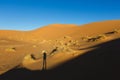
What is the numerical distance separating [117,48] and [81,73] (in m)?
3.01

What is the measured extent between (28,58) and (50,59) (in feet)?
13.2

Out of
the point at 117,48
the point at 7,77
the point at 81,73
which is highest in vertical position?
the point at 117,48

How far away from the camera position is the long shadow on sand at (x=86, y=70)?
11.4m

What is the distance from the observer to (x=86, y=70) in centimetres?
1268

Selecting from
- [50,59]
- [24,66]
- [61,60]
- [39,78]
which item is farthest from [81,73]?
[24,66]

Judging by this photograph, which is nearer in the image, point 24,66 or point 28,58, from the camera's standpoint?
point 24,66

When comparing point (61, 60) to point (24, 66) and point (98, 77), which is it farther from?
point (98, 77)

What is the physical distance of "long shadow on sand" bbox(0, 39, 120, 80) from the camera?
11.4 meters

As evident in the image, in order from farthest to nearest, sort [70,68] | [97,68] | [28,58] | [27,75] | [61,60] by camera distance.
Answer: [28,58] < [61,60] < [27,75] < [70,68] < [97,68]

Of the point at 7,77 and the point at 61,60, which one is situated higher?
the point at 61,60

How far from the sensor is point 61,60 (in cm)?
1645

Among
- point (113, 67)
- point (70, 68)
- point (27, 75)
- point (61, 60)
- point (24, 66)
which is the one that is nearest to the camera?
point (113, 67)

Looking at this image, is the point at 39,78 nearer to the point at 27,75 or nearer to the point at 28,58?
the point at 27,75

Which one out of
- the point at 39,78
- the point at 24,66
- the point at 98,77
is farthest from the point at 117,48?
the point at 24,66
